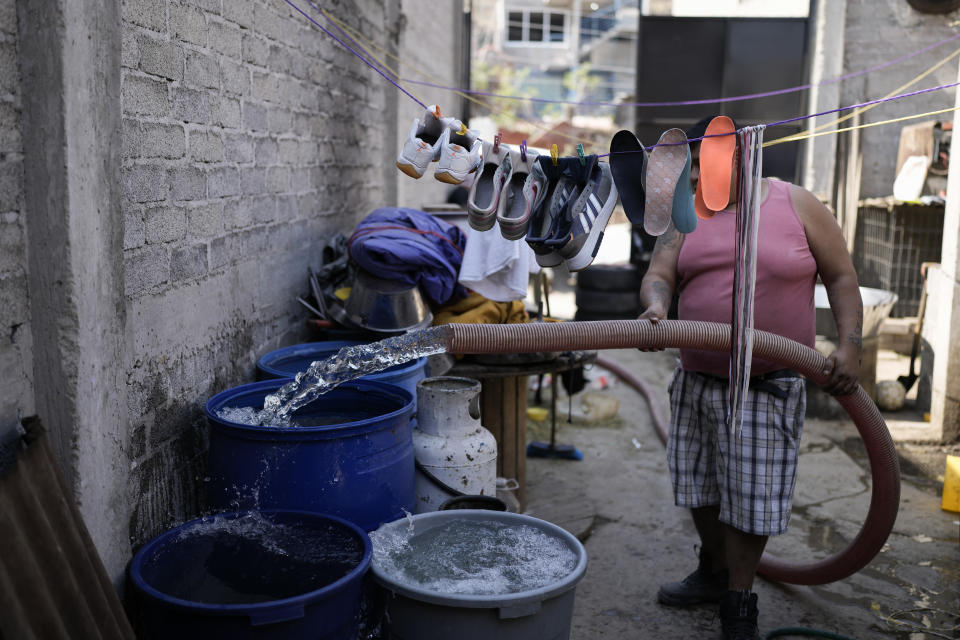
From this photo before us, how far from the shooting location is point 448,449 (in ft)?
11.1

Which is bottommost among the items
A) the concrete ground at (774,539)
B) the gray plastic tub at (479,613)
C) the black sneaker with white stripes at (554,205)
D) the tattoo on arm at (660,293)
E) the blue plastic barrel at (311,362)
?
the concrete ground at (774,539)

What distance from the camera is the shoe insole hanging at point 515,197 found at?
2.83 metres

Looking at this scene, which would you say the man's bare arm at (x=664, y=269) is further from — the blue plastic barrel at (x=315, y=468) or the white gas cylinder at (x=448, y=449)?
the blue plastic barrel at (x=315, y=468)

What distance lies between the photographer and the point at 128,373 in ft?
8.29

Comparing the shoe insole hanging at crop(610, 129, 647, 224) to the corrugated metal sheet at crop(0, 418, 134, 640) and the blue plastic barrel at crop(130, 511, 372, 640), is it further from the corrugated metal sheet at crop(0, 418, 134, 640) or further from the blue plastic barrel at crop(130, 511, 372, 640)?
the corrugated metal sheet at crop(0, 418, 134, 640)

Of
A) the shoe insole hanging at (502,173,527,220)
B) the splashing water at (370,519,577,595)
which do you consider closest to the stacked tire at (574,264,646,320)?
the shoe insole hanging at (502,173,527,220)

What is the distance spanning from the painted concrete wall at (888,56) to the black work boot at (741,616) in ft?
24.8

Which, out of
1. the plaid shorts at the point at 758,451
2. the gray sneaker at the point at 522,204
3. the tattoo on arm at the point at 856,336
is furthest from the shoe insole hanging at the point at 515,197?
the tattoo on arm at the point at 856,336

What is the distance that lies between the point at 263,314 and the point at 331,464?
1378 millimetres

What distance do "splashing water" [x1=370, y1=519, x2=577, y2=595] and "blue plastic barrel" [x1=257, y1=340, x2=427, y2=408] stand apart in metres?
0.77

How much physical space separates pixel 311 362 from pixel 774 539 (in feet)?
8.11

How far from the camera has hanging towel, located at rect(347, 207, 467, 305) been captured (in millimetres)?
4027

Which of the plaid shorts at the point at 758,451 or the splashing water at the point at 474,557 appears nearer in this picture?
the splashing water at the point at 474,557

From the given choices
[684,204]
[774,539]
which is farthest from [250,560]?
[774,539]
